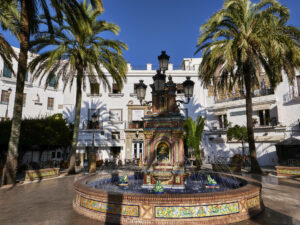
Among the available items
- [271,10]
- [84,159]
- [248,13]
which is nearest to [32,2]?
[248,13]

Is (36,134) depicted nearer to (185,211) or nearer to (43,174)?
(43,174)

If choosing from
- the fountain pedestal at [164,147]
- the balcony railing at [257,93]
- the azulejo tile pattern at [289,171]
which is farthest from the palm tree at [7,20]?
the balcony railing at [257,93]

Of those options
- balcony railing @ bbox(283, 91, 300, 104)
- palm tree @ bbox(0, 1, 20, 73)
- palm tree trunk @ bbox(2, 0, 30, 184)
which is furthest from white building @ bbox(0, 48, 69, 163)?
balcony railing @ bbox(283, 91, 300, 104)

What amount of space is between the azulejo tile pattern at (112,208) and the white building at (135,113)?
57.8ft

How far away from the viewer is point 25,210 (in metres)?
6.32

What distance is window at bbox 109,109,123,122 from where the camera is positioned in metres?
25.8

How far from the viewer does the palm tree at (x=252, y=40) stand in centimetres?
1266

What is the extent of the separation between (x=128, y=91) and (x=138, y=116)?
3837 mm

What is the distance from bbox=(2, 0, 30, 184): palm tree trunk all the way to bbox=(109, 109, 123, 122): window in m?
15.0

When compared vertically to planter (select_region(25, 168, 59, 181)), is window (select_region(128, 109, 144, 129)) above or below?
above

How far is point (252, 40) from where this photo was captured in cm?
1375

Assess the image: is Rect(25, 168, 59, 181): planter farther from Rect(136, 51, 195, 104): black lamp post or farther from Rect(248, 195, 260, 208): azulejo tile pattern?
Rect(248, 195, 260, 208): azulejo tile pattern

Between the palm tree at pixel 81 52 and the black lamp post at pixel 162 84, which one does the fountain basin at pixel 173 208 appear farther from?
the palm tree at pixel 81 52

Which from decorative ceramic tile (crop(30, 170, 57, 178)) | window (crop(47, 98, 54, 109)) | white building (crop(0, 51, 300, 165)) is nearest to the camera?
decorative ceramic tile (crop(30, 170, 57, 178))
